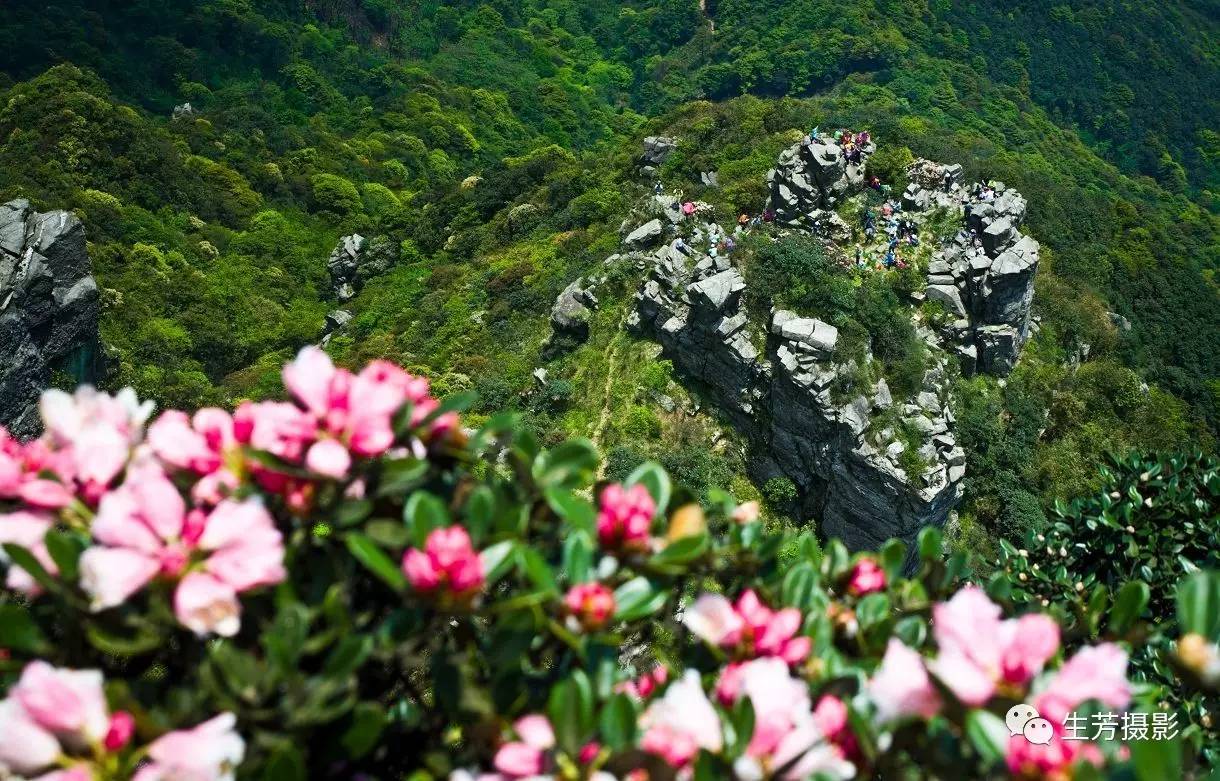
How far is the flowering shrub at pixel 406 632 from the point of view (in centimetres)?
124

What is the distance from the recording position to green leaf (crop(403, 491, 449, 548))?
1427mm

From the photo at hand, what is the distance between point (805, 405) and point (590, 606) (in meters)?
13.4

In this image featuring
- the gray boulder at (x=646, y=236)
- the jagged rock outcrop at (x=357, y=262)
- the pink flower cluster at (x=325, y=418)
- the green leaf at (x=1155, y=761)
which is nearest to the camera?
the green leaf at (x=1155, y=761)

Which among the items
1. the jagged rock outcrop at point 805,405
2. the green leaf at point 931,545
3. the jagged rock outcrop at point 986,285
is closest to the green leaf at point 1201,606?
the green leaf at point 931,545

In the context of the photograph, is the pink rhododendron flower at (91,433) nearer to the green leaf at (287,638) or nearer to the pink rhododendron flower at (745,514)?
the green leaf at (287,638)

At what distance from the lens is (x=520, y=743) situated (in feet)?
4.35

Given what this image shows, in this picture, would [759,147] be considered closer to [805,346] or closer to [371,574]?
[805,346]

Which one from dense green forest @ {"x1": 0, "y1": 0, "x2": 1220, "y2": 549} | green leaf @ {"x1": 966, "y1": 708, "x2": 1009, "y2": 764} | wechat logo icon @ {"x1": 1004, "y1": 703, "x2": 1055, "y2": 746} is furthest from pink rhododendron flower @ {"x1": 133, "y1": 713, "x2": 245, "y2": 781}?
dense green forest @ {"x1": 0, "y1": 0, "x2": 1220, "y2": 549}

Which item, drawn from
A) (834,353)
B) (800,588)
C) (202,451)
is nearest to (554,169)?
(834,353)

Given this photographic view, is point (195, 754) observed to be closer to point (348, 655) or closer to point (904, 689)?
point (348, 655)

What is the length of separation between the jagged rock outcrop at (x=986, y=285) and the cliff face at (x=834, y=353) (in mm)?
30

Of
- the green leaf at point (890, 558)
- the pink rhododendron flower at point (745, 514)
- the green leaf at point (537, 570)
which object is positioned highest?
the green leaf at point (537, 570)

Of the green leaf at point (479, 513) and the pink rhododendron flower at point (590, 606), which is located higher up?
the green leaf at point (479, 513)

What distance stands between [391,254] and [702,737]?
3055 centimetres
